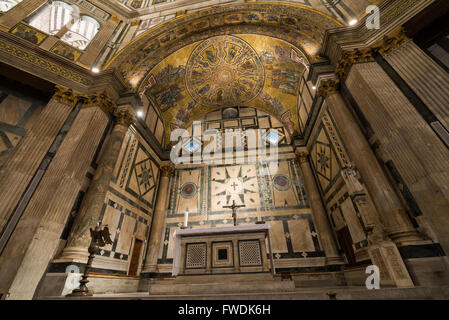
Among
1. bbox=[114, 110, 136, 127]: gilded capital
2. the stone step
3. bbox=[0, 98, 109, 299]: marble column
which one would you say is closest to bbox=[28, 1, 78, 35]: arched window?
bbox=[114, 110, 136, 127]: gilded capital

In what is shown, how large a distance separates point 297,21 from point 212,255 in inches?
323

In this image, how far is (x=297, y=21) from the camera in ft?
23.3

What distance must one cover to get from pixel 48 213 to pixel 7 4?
7121 millimetres

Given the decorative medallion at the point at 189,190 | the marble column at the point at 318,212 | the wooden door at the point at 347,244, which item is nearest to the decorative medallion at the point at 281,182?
the marble column at the point at 318,212

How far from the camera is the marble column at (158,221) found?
7.76 metres

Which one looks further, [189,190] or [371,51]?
→ [189,190]

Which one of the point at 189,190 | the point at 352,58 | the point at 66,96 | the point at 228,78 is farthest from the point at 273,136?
the point at 66,96

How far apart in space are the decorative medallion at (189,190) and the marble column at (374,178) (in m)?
6.80

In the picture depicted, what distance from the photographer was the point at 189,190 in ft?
31.9

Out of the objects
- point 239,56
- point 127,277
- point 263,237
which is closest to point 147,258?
point 127,277

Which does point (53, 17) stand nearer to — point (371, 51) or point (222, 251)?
point (222, 251)

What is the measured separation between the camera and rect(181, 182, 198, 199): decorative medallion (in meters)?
9.61
